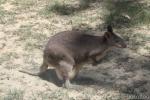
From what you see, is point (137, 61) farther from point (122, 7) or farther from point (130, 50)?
point (122, 7)

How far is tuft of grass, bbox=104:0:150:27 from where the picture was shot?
8575 millimetres

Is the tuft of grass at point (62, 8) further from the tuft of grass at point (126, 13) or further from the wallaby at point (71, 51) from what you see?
the wallaby at point (71, 51)

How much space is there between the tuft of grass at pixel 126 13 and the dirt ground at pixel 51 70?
16 cm

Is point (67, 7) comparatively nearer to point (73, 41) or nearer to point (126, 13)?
point (126, 13)

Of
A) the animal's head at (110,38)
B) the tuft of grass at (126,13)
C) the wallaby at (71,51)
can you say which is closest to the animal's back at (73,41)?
the wallaby at (71,51)

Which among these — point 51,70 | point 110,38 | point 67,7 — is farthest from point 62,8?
point 110,38

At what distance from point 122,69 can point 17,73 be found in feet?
5.35

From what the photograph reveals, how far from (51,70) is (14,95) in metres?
1.12

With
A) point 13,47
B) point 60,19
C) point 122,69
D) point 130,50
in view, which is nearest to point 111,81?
point 122,69

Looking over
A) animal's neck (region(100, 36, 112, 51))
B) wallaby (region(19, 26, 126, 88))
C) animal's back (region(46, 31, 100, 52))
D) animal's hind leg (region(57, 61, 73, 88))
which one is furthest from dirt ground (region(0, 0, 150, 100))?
animal's back (region(46, 31, 100, 52))

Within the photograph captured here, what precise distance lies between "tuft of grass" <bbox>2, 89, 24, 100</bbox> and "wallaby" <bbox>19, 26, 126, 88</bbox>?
607mm

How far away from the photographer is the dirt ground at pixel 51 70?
604 cm

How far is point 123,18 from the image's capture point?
8797mm

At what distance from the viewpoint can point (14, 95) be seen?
5.89m
